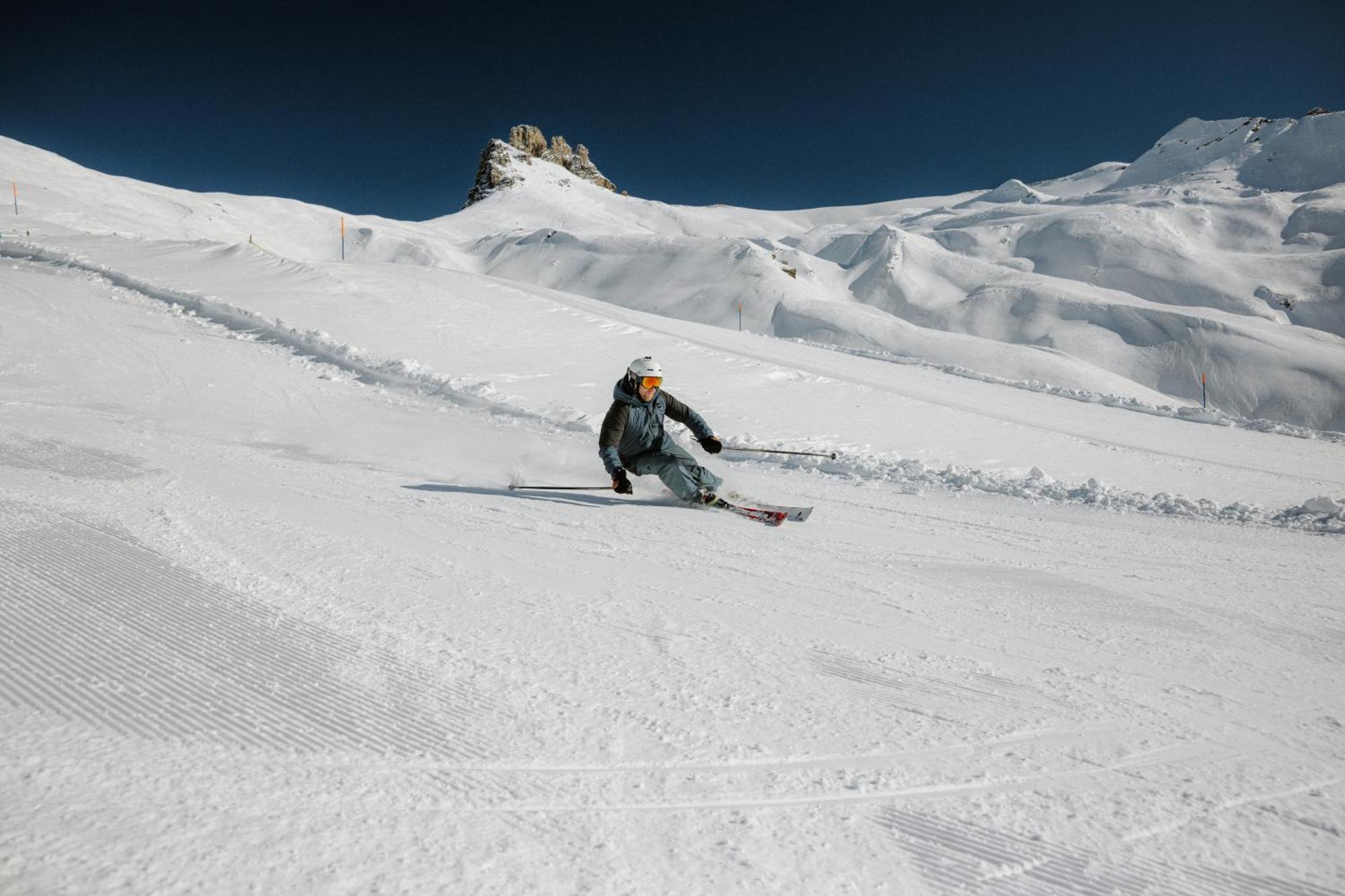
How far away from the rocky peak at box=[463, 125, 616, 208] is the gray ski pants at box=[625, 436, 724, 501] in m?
142

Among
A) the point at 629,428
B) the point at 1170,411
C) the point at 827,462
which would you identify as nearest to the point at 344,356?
the point at 629,428

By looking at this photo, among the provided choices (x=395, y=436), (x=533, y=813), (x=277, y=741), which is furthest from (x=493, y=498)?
(x=533, y=813)

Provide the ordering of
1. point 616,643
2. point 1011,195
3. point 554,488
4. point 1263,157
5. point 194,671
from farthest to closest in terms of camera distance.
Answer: point 1011,195 → point 1263,157 → point 554,488 → point 616,643 → point 194,671

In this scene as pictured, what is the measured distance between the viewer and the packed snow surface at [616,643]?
2.05 metres

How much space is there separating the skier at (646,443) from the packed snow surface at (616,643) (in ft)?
1.19

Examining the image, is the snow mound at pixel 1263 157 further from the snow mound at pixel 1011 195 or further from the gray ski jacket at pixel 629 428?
the gray ski jacket at pixel 629 428

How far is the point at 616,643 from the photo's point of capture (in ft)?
11.0

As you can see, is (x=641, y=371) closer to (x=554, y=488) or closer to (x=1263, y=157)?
(x=554, y=488)

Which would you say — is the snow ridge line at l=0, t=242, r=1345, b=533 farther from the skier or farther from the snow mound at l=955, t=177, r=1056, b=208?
the snow mound at l=955, t=177, r=1056, b=208

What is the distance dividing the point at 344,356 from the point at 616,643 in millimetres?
10877

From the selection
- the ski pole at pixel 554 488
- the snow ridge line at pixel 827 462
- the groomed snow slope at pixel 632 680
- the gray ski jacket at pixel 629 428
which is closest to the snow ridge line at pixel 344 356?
the snow ridge line at pixel 827 462

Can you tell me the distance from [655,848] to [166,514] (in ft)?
14.9

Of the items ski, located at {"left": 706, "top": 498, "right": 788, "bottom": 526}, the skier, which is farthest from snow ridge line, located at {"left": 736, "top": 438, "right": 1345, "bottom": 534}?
the skier

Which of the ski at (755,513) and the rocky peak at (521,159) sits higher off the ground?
the rocky peak at (521,159)
